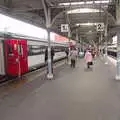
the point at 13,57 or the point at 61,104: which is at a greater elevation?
the point at 13,57

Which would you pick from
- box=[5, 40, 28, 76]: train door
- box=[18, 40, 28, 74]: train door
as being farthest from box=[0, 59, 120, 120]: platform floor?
box=[18, 40, 28, 74]: train door

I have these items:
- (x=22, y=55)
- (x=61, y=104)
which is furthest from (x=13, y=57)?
(x=61, y=104)

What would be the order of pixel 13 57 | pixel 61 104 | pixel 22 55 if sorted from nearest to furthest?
pixel 61 104
pixel 13 57
pixel 22 55

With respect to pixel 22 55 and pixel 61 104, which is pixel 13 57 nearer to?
pixel 22 55

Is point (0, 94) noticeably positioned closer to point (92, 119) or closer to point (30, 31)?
point (92, 119)

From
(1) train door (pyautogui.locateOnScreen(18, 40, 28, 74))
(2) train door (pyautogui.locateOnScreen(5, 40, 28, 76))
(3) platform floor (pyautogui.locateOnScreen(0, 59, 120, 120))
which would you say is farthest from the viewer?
(1) train door (pyautogui.locateOnScreen(18, 40, 28, 74))

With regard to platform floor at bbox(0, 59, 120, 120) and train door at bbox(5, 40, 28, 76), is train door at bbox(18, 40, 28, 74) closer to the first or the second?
train door at bbox(5, 40, 28, 76)

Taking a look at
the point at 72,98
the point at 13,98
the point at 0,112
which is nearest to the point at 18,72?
the point at 13,98

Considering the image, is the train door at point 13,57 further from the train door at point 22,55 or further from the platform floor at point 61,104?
the platform floor at point 61,104

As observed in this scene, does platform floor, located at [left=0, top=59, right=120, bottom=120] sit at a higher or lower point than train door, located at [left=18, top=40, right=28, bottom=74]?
lower

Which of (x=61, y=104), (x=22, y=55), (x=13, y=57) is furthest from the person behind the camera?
(x=22, y=55)

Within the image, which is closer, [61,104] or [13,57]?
[61,104]

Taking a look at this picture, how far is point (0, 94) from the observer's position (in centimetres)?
825

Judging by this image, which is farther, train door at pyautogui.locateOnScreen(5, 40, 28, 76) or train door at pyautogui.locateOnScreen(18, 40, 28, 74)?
train door at pyautogui.locateOnScreen(18, 40, 28, 74)
